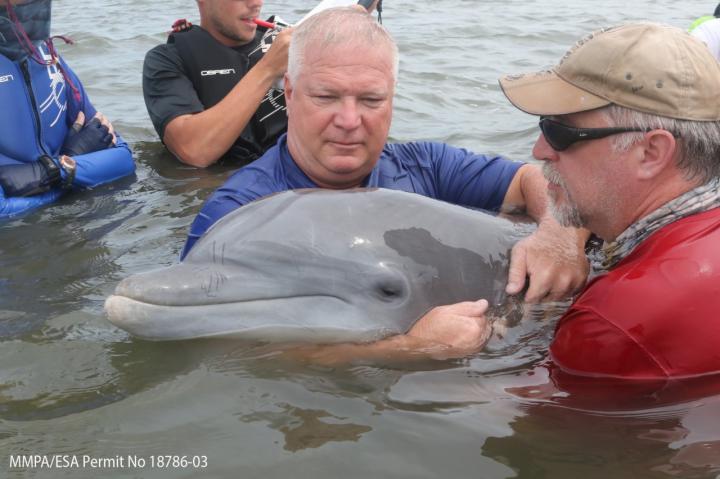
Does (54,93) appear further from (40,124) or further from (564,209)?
(564,209)

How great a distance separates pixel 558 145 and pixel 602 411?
1.25 m

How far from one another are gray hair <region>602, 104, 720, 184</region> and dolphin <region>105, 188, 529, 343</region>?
3.73 feet

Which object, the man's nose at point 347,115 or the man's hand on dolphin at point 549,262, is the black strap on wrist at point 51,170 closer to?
the man's nose at point 347,115

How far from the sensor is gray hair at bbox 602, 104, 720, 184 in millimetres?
3828

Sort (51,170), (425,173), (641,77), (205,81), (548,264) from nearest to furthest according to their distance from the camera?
1. (641,77)
2. (548,264)
3. (425,173)
4. (51,170)
5. (205,81)

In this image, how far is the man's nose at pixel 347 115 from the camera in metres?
4.94

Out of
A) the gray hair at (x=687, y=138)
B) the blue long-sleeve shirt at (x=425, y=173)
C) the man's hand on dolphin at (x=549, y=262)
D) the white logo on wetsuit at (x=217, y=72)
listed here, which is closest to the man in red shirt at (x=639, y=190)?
the gray hair at (x=687, y=138)

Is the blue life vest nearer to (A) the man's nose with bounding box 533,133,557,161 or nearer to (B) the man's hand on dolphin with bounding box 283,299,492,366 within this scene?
(B) the man's hand on dolphin with bounding box 283,299,492,366

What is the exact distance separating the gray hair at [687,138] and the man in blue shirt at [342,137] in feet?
3.06

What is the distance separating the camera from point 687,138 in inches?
151

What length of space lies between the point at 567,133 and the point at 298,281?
1478 millimetres

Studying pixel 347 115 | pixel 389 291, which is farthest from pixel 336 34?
pixel 389 291

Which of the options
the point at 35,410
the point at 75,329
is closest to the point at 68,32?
the point at 75,329

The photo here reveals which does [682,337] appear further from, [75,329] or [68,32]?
[68,32]
